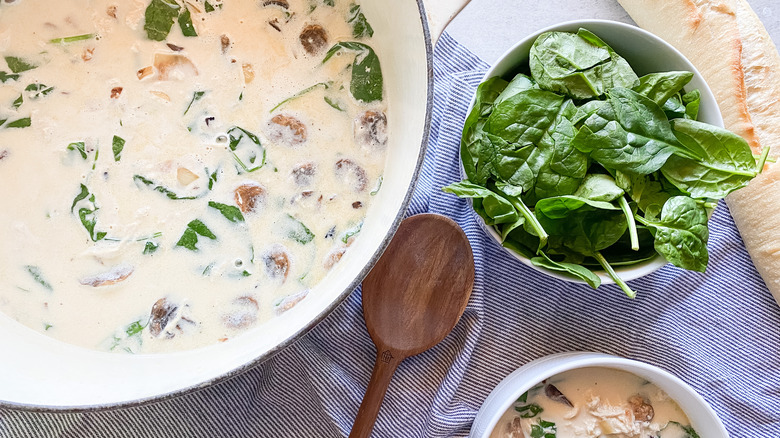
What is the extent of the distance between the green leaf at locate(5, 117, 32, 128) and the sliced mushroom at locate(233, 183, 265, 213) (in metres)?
0.33

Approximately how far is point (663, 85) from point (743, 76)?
0.25 meters

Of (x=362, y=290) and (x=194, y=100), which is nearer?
(x=194, y=100)

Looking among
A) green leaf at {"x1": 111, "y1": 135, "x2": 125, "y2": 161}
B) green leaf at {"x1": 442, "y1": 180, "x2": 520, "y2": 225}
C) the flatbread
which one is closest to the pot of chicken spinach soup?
green leaf at {"x1": 111, "y1": 135, "x2": 125, "y2": 161}

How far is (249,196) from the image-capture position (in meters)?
1.03

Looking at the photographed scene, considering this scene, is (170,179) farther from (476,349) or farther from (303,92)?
(476,349)

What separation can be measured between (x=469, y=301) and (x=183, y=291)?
0.49 meters

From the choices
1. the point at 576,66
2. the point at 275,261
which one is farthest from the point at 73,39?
the point at 576,66

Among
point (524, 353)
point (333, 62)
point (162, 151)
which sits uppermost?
point (333, 62)

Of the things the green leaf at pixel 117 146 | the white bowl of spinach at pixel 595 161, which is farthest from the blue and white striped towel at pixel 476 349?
the green leaf at pixel 117 146

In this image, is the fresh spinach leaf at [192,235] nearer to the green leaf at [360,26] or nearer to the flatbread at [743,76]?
the green leaf at [360,26]

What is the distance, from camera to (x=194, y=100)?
105cm

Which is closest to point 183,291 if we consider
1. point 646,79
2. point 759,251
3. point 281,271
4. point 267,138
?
point 281,271

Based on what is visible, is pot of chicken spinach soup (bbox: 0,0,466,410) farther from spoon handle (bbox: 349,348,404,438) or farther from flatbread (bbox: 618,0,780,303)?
flatbread (bbox: 618,0,780,303)

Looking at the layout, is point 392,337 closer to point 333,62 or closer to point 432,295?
point 432,295
